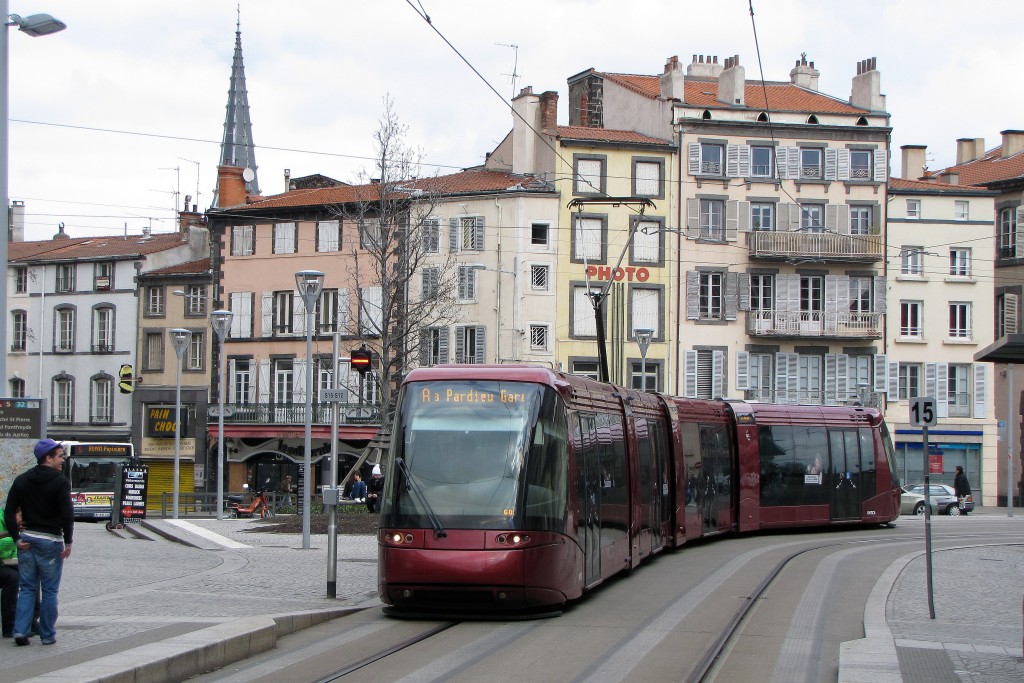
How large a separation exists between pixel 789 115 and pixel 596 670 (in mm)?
48744

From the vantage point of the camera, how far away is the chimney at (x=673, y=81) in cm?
5772

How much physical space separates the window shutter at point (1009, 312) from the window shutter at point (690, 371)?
14274mm

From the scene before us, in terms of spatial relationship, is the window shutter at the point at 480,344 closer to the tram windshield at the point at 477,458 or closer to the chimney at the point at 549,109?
the chimney at the point at 549,109

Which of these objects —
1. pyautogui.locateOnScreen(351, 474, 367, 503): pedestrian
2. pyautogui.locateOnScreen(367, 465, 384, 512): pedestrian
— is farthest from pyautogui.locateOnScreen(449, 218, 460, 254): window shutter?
pyautogui.locateOnScreen(367, 465, 384, 512): pedestrian

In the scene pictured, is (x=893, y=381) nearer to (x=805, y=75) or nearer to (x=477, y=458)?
(x=805, y=75)

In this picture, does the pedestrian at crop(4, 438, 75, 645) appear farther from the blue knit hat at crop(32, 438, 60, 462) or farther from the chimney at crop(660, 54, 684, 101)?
the chimney at crop(660, 54, 684, 101)

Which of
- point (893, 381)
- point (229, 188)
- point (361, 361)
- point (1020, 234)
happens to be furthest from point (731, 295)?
point (361, 361)

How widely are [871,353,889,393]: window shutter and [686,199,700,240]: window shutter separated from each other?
9045 millimetres

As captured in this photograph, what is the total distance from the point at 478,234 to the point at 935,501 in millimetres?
20246

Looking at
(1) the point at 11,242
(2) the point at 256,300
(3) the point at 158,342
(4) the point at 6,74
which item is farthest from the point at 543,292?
(4) the point at 6,74

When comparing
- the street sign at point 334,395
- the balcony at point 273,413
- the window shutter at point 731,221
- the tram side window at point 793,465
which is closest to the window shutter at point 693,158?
the window shutter at point 731,221

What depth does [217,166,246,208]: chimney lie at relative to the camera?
63406 millimetres

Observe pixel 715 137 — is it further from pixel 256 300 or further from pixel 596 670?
pixel 596 670

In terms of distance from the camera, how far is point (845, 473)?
31.1 metres
